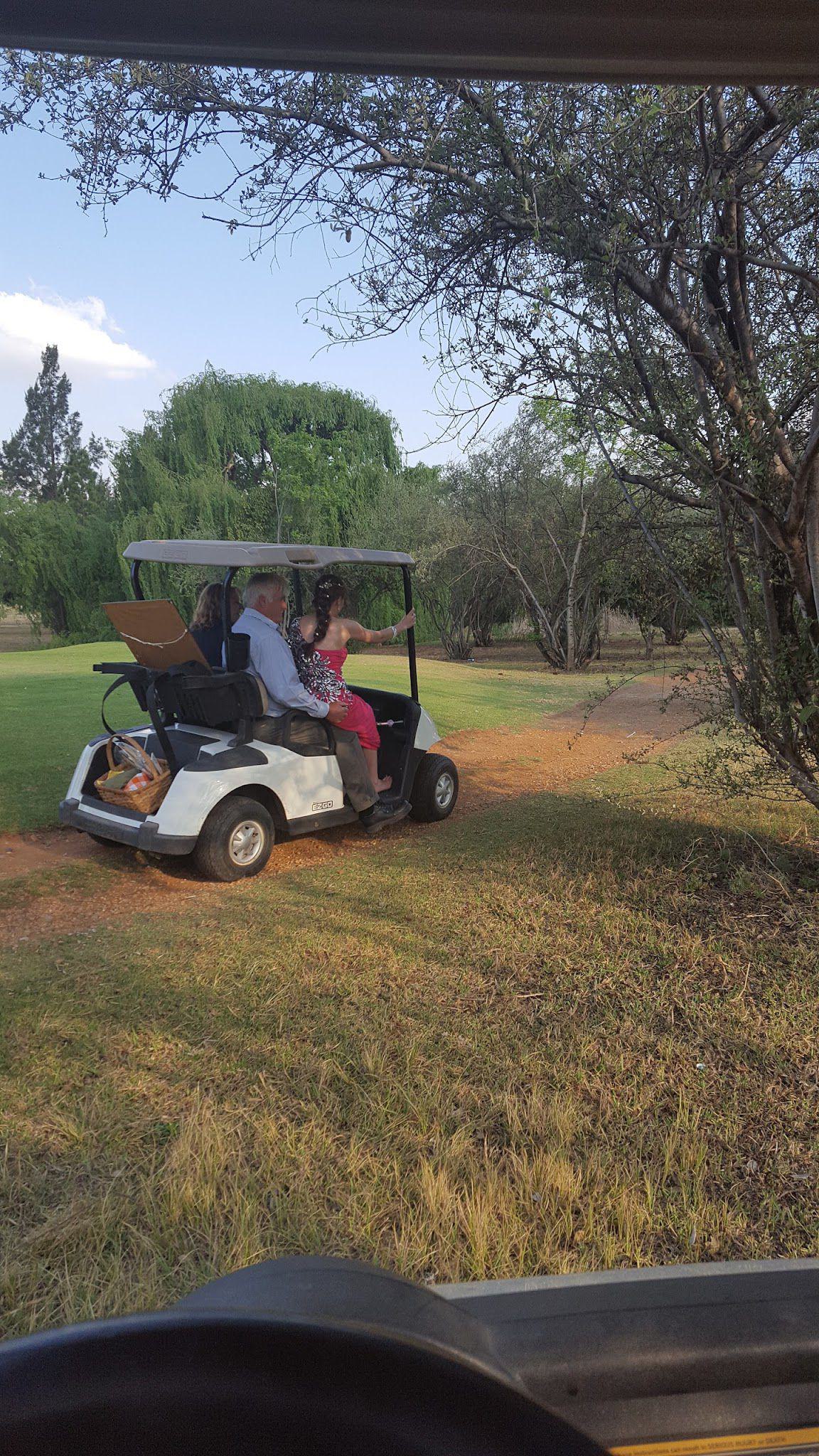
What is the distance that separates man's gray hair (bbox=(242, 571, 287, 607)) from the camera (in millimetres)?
5973

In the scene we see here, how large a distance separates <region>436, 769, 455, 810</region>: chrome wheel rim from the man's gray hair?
6.97 feet

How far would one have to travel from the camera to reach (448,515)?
2600cm

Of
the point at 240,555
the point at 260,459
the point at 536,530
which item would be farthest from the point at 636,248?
the point at 260,459

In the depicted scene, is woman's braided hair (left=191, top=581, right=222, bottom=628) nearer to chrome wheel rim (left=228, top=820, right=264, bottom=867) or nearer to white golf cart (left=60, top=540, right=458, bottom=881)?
white golf cart (left=60, top=540, right=458, bottom=881)

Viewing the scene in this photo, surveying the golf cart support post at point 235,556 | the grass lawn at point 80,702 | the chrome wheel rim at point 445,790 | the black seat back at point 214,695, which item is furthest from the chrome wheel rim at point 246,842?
the grass lawn at point 80,702

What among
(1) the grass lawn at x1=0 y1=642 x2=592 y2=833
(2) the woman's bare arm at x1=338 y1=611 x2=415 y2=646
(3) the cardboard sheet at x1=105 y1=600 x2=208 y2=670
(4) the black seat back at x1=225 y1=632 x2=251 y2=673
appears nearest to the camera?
(3) the cardboard sheet at x1=105 y1=600 x2=208 y2=670

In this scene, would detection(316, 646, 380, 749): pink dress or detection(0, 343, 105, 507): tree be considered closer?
detection(316, 646, 380, 749): pink dress

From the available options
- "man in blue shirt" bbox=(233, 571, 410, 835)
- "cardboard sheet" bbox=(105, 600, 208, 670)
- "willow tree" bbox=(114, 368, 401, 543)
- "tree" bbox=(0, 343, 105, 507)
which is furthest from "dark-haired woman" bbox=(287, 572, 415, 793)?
"tree" bbox=(0, 343, 105, 507)

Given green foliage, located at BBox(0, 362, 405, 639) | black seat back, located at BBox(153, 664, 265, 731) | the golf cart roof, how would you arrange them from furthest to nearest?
green foliage, located at BBox(0, 362, 405, 639)
black seat back, located at BBox(153, 664, 265, 731)
the golf cart roof

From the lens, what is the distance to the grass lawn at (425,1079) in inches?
96.0

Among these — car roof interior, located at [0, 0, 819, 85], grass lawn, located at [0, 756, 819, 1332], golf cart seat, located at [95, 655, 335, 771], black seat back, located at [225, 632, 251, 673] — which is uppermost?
car roof interior, located at [0, 0, 819, 85]

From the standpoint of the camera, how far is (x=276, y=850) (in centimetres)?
669

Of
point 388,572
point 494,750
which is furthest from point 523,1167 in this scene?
point 494,750

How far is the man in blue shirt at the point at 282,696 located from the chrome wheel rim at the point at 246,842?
0.57 m
